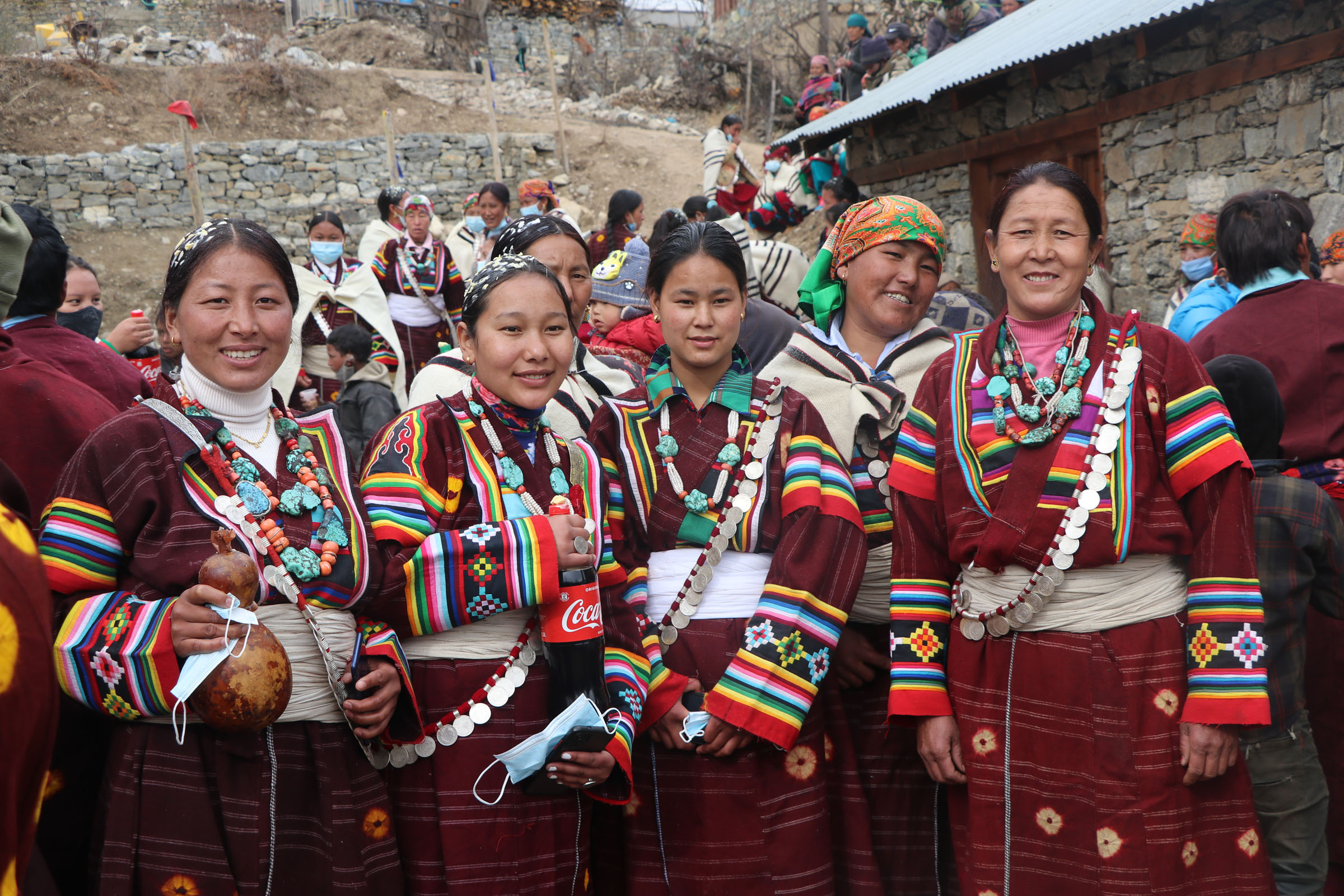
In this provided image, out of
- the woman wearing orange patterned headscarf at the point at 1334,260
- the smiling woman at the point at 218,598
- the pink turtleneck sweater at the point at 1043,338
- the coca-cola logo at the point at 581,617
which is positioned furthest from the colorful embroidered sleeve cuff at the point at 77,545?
the woman wearing orange patterned headscarf at the point at 1334,260

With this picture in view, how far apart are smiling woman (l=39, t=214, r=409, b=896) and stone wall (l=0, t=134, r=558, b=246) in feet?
55.0

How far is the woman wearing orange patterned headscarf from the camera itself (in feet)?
14.8

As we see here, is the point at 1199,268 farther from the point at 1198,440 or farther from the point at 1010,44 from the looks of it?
the point at 1198,440

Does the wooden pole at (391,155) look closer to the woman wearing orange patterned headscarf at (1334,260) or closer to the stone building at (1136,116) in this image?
the stone building at (1136,116)

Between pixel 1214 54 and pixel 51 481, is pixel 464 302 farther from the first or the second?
pixel 1214 54

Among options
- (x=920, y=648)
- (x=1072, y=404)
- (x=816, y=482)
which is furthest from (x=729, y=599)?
(x=1072, y=404)

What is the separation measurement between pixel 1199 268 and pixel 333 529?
617 cm

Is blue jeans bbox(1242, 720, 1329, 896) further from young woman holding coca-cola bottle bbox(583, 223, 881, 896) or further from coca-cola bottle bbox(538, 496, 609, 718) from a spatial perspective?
coca-cola bottle bbox(538, 496, 609, 718)

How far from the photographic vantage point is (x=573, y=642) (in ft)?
7.35

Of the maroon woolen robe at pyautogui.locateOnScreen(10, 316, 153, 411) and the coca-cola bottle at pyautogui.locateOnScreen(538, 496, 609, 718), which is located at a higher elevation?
the maroon woolen robe at pyautogui.locateOnScreen(10, 316, 153, 411)

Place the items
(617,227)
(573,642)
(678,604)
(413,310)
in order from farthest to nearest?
(413,310), (617,227), (678,604), (573,642)

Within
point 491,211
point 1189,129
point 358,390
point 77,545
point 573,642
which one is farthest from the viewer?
point 491,211

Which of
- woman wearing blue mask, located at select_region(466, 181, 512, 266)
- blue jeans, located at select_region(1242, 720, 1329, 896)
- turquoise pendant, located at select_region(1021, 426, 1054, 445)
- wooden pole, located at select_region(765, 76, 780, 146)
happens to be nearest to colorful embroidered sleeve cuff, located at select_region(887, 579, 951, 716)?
turquoise pendant, located at select_region(1021, 426, 1054, 445)

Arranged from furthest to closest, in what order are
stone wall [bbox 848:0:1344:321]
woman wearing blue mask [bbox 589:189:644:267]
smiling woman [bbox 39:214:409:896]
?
1. woman wearing blue mask [bbox 589:189:644:267]
2. stone wall [bbox 848:0:1344:321]
3. smiling woman [bbox 39:214:409:896]
